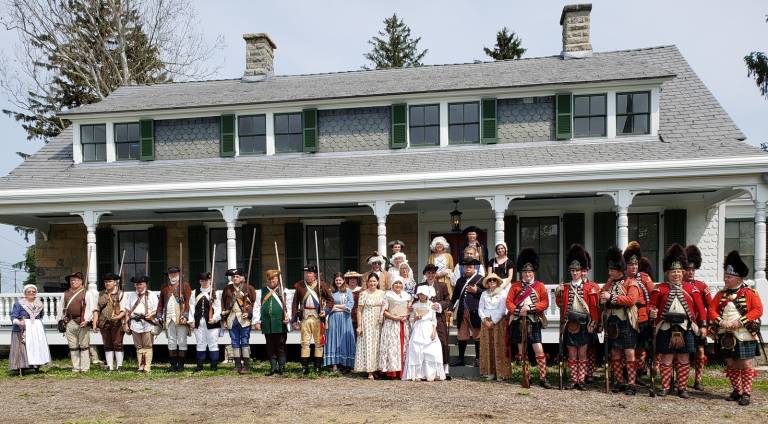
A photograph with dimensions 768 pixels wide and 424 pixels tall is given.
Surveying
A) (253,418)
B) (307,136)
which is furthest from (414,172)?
(253,418)

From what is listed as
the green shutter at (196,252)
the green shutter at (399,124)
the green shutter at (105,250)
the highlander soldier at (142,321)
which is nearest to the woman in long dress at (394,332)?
the highlander soldier at (142,321)

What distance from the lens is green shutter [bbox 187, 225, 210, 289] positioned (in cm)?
1505

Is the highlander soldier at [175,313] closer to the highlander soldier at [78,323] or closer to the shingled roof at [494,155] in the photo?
the highlander soldier at [78,323]

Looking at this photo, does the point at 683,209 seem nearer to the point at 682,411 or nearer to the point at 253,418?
the point at 682,411

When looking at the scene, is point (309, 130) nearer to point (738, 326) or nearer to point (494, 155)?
point (494, 155)

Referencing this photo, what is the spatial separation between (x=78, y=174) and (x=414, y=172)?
26.1 ft

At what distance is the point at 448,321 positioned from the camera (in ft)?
31.0

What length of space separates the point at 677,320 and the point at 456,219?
6.14 metres

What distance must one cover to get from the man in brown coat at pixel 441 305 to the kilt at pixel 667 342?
2.87 m

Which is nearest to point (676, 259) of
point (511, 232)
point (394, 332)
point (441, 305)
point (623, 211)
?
point (441, 305)

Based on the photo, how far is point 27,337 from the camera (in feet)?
35.0

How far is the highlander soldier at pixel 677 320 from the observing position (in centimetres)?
782

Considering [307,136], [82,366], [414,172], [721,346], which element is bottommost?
[82,366]

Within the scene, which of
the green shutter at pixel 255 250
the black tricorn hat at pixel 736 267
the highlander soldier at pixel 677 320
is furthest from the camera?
the green shutter at pixel 255 250
